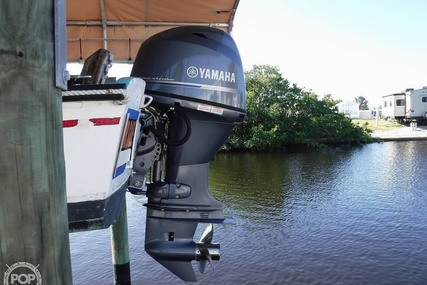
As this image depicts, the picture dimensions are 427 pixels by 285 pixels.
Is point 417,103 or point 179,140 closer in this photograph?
point 179,140

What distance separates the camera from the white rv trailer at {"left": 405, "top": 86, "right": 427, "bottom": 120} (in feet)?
94.1

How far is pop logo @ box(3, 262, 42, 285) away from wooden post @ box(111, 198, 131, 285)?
9.69ft

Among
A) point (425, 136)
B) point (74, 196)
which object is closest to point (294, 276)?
point (74, 196)

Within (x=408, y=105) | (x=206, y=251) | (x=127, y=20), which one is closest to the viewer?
(x=206, y=251)

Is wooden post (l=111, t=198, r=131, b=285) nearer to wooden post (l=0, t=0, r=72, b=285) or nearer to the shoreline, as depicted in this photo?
wooden post (l=0, t=0, r=72, b=285)

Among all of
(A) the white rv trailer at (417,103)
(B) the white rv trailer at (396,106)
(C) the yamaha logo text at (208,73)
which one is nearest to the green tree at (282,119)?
(A) the white rv trailer at (417,103)

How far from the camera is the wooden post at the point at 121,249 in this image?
3.82 meters

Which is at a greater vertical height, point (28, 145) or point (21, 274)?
point (28, 145)

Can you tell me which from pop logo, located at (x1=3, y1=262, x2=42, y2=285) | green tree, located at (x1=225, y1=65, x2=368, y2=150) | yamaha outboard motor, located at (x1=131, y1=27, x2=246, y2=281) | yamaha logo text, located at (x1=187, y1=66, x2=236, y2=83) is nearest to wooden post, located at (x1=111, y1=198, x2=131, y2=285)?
yamaha outboard motor, located at (x1=131, y1=27, x2=246, y2=281)

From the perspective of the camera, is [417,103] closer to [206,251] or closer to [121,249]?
[121,249]

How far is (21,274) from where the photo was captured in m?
0.88

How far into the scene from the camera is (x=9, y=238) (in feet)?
2.82

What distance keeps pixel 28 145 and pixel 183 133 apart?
1.44 m

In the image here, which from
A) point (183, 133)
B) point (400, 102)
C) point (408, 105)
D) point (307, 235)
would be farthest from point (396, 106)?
point (183, 133)
